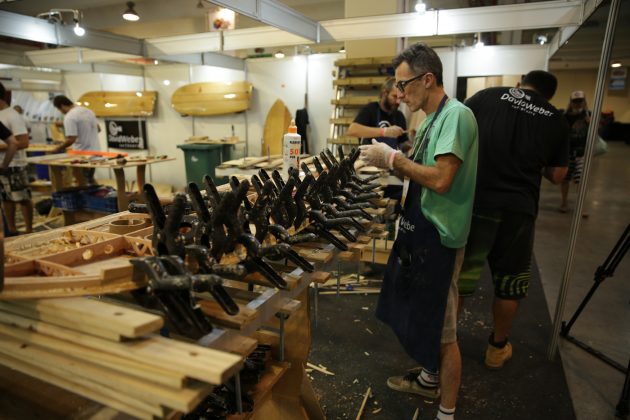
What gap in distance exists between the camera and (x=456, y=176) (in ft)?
6.08

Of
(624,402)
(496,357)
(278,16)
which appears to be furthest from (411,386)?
(278,16)

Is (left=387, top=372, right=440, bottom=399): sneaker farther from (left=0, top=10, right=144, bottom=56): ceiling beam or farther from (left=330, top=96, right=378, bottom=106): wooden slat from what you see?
(left=0, top=10, right=144, bottom=56): ceiling beam

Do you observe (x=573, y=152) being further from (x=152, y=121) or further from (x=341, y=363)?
(x=152, y=121)

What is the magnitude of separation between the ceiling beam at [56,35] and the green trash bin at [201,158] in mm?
1989

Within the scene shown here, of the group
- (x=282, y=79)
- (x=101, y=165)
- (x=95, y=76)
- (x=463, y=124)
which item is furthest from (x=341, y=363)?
(x=95, y=76)

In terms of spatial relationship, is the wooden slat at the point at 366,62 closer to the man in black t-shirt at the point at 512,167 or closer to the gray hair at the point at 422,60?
the man in black t-shirt at the point at 512,167

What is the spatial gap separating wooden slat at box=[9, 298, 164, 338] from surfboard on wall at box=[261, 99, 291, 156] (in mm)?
7092

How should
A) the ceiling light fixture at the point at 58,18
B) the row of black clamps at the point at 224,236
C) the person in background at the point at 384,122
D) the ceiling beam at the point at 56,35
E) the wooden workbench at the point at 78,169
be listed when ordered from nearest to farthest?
1. the row of black clamps at the point at 224,236
2. the person in background at the point at 384,122
3. the ceiling beam at the point at 56,35
4. the ceiling light fixture at the point at 58,18
5. the wooden workbench at the point at 78,169

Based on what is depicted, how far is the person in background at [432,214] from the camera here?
1.82 metres

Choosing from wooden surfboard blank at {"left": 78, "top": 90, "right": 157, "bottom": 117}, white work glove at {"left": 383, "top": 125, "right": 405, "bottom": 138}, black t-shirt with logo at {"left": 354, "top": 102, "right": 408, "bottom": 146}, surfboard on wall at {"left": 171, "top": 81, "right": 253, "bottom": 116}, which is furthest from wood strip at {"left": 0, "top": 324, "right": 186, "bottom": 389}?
wooden surfboard blank at {"left": 78, "top": 90, "right": 157, "bottom": 117}

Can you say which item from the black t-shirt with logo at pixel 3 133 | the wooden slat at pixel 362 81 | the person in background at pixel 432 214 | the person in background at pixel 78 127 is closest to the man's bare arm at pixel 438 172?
the person in background at pixel 432 214

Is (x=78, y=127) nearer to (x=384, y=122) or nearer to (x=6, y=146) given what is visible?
(x=6, y=146)

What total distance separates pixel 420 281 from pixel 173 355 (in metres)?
1.40

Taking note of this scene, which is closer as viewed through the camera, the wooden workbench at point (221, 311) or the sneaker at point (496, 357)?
the wooden workbench at point (221, 311)
